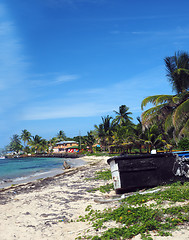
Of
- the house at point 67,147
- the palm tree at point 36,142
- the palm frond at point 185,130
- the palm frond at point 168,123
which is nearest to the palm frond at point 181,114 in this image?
the palm frond at point 185,130

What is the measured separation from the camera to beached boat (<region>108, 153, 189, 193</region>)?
8.56 meters

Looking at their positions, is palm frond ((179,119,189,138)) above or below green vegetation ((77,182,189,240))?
above

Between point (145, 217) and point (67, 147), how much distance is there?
82.8m

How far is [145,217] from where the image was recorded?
17.6ft

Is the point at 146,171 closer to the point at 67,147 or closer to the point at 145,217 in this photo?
the point at 145,217

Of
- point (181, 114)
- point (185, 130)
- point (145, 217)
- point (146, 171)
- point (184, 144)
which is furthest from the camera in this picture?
point (184, 144)

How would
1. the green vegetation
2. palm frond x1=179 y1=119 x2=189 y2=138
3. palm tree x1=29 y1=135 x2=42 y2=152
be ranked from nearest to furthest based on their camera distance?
the green vegetation
palm frond x1=179 y1=119 x2=189 y2=138
palm tree x1=29 y1=135 x2=42 y2=152

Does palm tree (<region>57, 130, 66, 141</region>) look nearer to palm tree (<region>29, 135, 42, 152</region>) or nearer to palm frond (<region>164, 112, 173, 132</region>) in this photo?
palm tree (<region>29, 135, 42, 152</region>)

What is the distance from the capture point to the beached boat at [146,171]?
8.56 metres

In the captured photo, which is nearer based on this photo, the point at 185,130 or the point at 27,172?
the point at 185,130

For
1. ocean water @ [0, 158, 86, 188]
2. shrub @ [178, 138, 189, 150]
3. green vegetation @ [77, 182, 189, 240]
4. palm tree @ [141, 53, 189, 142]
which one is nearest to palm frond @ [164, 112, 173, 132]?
palm tree @ [141, 53, 189, 142]

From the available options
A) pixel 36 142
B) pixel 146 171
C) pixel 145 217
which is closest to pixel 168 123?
pixel 146 171

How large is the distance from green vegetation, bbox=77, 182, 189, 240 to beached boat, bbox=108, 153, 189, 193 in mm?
1479

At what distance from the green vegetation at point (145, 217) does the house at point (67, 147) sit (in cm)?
7489
